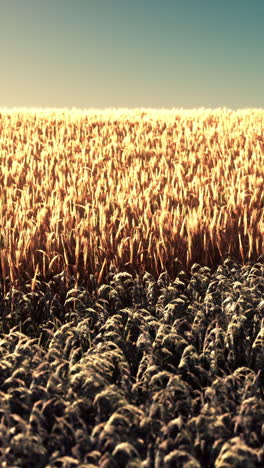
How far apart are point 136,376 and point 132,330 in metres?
0.39

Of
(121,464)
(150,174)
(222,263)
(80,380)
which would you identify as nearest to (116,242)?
(222,263)

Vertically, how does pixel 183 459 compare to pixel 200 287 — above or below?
→ below

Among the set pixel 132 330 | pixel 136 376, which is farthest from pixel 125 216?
pixel 136 376

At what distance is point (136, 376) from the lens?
2543 mm

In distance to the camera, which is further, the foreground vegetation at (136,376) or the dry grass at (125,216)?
the dry grass at (125,216)

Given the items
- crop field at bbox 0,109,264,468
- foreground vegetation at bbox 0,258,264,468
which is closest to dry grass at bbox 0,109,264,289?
crop field at bbox 0,109,264,468

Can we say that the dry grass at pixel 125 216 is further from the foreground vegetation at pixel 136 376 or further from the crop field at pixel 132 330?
the foreground vegetation at pixel 136 376

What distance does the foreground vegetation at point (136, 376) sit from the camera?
78.0 inches

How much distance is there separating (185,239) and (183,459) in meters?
1.84

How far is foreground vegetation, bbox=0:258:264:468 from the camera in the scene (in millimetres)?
1980

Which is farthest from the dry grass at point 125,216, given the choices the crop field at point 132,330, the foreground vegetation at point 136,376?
the foreground vegetation at point 136,376

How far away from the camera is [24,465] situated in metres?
2.04

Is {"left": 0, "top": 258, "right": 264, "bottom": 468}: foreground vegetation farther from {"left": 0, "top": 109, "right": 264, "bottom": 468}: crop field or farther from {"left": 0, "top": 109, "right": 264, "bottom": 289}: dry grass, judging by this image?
{"left": 0, "top": 109, "right": 264, "bottom": 289}: dry grass

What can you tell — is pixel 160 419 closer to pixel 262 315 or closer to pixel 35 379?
pixel 35 379
